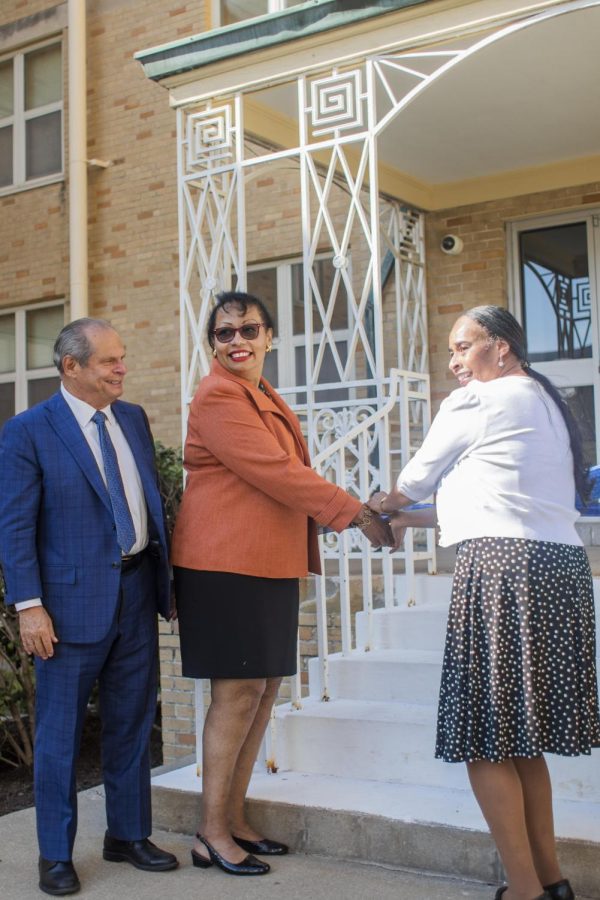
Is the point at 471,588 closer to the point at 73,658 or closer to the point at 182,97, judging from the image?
the point at 73,658

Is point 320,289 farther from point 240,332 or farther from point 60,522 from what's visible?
point 60,522

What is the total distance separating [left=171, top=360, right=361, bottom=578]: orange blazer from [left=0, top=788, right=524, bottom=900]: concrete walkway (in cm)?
102

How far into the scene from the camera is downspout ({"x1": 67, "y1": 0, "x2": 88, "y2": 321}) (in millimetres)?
10008

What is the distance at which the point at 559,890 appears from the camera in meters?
2.95

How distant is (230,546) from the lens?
3.42m

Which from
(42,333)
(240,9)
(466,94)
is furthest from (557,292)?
(42,333)

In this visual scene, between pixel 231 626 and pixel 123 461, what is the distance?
71 cm

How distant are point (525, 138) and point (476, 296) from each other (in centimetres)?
125

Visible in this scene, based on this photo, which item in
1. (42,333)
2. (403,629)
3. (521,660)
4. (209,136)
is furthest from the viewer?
(42,333)

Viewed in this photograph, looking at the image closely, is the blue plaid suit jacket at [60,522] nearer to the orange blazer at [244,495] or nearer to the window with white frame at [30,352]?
the orange blazer at [244,495]

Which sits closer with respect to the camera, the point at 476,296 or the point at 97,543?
the point at 97,543

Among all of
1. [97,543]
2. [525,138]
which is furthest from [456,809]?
[525,138]

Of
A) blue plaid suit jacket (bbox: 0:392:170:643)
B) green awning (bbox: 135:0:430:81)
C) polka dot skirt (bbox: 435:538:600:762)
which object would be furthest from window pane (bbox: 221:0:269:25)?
polka dot skirt (bbox: 435:538:600:762)

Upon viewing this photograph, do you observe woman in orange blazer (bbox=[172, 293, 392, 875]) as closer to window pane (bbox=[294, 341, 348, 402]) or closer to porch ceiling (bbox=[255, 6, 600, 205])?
porch ceiling (bbox=[255, 6, 600, 205])
